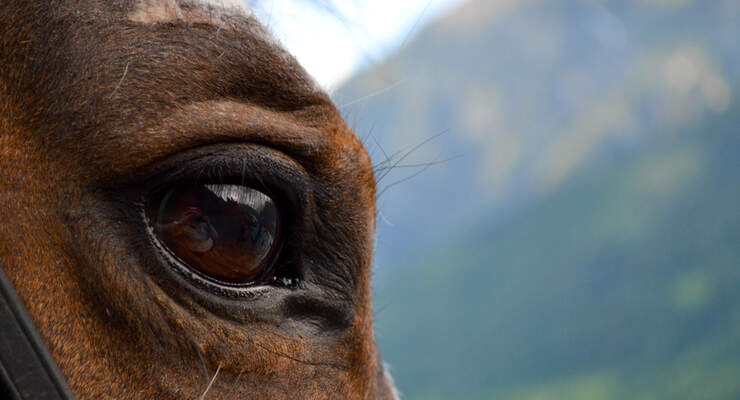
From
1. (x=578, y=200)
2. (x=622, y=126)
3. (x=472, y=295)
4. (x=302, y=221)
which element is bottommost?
(x=302, y=221)

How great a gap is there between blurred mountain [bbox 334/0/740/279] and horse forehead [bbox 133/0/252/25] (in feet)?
25.9

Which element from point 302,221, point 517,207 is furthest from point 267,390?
point 517,207

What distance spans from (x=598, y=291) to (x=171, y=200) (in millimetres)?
9400

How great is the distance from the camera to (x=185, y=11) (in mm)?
1424

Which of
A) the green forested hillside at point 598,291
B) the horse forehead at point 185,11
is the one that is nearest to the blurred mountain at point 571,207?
the green forested hillside at point 598,291

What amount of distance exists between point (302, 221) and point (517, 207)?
40.7 feet

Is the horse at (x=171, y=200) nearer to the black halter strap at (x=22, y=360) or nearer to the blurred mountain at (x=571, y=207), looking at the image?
the black halter strap at (x=22, y=360)

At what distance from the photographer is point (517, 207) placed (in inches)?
535

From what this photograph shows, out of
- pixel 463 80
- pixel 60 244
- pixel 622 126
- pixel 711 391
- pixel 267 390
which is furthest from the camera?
pixel 463 80

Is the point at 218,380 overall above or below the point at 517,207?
below

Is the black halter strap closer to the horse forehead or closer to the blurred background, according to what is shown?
the horse forehead

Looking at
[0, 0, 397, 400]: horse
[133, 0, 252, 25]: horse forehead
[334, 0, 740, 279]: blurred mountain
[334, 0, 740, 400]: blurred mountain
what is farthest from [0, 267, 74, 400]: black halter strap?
[334, 0, 740, 279]: blurred mountain

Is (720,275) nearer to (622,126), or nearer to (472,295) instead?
Result: (622,126)

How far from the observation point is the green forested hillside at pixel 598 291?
26.6 feet
